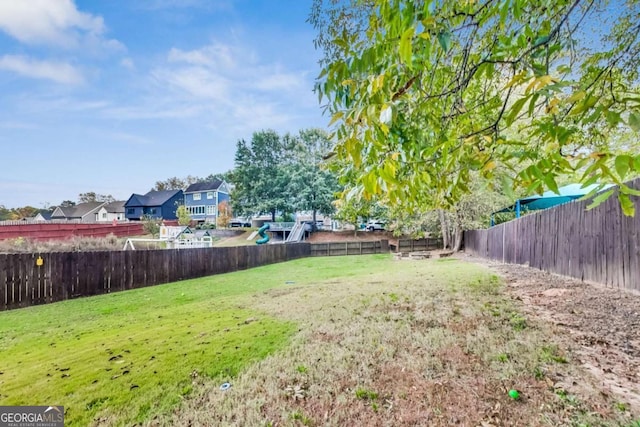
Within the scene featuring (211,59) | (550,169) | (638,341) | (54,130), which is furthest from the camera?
(54,130)

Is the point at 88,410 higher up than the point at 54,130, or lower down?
lower down

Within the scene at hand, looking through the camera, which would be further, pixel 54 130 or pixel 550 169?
pixel 54 130

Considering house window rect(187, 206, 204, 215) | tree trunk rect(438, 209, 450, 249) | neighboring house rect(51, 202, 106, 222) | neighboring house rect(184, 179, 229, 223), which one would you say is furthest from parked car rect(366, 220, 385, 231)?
neighboring house rect(51, 202, 106, 222)

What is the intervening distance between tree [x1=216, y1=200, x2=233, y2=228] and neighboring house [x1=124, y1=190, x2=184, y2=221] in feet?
33.5

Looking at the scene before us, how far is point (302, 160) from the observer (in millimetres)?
30969

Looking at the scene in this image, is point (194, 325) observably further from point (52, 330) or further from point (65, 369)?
point (52, 330)

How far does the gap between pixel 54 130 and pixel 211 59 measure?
1389cm

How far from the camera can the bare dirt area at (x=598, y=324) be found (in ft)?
6.59

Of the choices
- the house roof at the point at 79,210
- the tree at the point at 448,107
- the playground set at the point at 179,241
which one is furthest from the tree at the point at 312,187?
the house roof at the point at 79,210

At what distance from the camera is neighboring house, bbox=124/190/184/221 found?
145 feet

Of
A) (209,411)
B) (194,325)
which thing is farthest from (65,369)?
(209,411)

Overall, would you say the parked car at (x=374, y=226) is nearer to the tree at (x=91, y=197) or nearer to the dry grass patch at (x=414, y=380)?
the dry grass patch at (x=414, y=380)

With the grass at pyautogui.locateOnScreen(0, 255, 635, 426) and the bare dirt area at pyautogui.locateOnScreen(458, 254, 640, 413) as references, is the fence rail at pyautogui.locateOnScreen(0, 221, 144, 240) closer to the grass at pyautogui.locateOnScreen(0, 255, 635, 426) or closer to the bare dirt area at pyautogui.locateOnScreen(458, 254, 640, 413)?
the grass at pyautogui.locateOnScreen(0, 255, 635, 426)

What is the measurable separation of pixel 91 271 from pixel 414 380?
869cm
